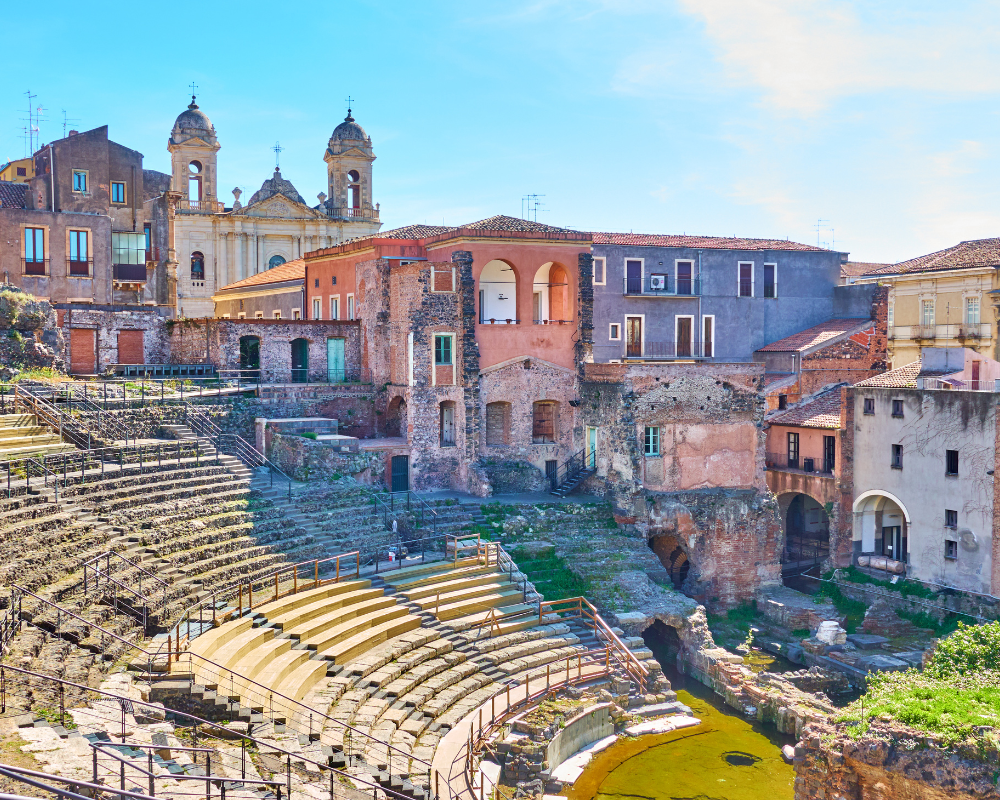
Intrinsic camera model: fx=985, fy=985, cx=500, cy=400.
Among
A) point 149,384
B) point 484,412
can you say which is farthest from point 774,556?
point 149,384

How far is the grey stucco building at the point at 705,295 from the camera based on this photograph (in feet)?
150

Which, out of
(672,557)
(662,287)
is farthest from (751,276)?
(672,557)

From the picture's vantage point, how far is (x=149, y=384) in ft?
112

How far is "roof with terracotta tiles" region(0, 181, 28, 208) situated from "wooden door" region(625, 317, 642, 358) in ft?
87.8

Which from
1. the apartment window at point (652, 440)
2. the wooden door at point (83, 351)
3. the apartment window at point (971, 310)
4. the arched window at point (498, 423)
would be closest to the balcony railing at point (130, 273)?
the wooden door at point (83, 351)

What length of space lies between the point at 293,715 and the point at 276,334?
21.1 m

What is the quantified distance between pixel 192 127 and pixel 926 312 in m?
43.0

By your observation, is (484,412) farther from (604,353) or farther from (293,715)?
(293,715)

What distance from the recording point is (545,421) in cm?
3641

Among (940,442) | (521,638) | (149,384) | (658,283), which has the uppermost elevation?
(658,283)

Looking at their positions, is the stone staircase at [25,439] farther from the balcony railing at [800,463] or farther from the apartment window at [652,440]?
the balcony railing at [800,463]

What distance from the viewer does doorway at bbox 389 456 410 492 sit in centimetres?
3438

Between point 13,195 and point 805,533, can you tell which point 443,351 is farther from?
point 13,195

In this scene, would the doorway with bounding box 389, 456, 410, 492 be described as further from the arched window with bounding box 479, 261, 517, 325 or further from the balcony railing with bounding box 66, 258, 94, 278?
the balcony railing with bounding box 66, 258, 94, 278
